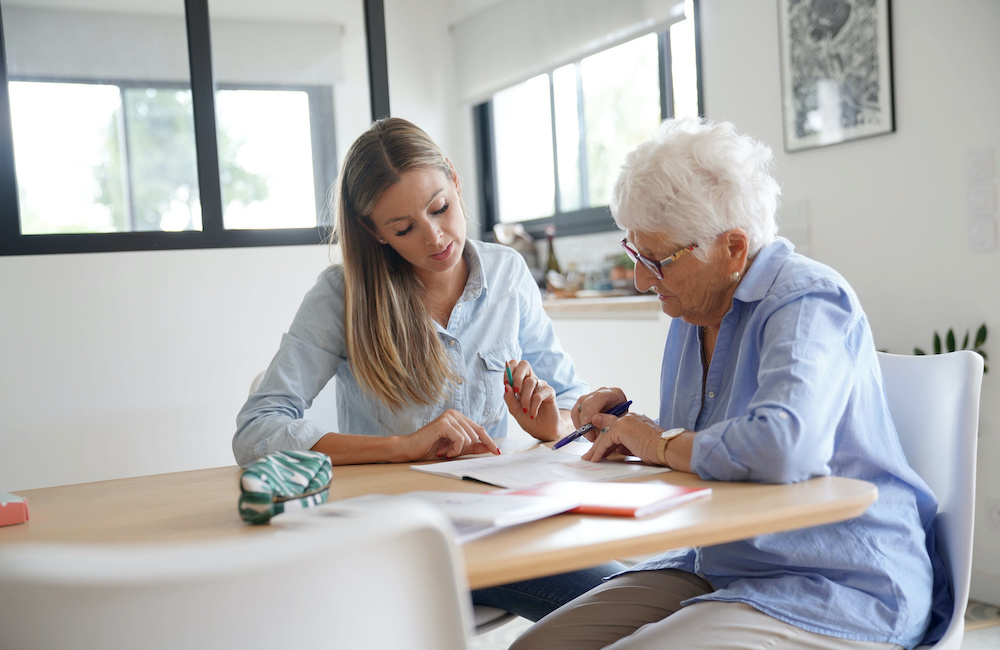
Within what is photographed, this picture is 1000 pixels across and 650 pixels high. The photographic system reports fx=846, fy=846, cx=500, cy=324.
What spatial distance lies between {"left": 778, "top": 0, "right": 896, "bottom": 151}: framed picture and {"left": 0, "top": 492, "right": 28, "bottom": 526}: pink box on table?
2599mm

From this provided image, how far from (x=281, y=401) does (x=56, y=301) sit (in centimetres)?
102

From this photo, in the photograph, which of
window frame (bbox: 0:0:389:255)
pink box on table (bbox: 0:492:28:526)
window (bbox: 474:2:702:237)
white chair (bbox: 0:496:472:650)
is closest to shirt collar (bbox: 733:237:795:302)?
white chair (bbox: 0:496:472:650)

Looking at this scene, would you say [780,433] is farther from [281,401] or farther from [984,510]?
[984,510]

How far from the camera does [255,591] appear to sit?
622 mm

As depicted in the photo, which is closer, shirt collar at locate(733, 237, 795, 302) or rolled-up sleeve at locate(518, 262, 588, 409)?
shirt collar at locate(733, 237, 795, 302)

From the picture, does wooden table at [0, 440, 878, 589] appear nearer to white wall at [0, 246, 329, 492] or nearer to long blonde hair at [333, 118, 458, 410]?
long blonde hair at [333, 118, 458, 410]

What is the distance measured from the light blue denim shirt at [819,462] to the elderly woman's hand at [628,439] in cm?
11

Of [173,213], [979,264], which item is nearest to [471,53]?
[173,213]

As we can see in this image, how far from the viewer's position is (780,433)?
1043 mm

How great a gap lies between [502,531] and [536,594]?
2.10 feet

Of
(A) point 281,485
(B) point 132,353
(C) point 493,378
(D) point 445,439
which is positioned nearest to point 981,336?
(C) point 493,378

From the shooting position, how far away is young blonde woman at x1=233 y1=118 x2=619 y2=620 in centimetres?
156

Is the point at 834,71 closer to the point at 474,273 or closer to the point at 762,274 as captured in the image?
the point at 474,273

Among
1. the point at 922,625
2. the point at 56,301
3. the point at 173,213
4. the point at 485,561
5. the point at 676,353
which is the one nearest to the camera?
the point at 485,561
